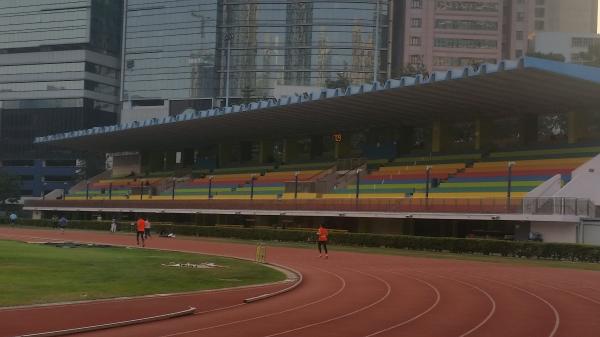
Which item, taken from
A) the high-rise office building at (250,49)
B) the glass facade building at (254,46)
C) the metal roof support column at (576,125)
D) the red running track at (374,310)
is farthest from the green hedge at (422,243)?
the glass facade building at (254,46)

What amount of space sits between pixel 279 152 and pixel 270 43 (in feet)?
184

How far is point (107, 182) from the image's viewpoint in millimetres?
89000

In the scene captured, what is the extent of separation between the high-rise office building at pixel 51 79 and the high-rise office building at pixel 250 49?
6977 millimetres

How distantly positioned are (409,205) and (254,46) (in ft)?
282

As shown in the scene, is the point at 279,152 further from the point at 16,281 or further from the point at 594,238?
the point at 16,281

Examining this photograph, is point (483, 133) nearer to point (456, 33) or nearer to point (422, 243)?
point (422, 243)

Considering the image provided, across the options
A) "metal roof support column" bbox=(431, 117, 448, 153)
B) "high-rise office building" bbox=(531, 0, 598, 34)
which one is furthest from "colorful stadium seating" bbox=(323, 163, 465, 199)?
"high-rise office building" bbox=(531, 0, 598, 34)

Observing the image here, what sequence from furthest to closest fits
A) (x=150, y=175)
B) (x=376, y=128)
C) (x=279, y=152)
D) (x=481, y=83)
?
(x=150, y=175) → (x=279, y=152) → (x=376, y=128) → (x=481, y=83)

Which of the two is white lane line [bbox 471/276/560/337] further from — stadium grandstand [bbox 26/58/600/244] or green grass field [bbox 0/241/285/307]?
stadium grandstand [bbox 26/58/600/244]

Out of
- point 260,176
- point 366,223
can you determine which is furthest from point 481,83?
point 260,176

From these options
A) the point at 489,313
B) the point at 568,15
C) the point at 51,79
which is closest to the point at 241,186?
the point at 489,313

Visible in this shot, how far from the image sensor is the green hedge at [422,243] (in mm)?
35581

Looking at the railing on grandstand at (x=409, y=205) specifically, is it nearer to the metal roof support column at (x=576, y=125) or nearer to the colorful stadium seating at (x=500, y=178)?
the colorful stadium seating at (x=500, y=178)

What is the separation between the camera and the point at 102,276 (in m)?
21.0
